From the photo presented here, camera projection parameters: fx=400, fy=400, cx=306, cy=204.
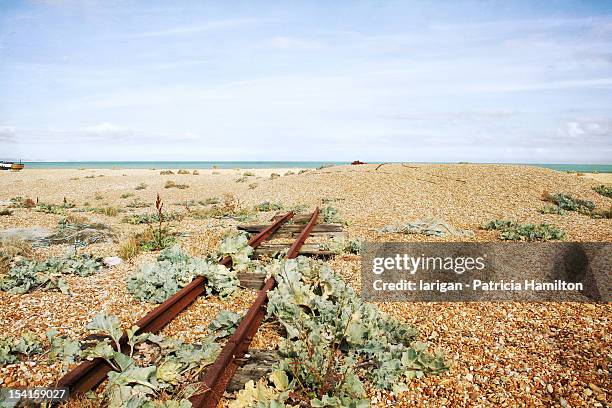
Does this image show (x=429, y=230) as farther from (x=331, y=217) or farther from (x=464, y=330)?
(x=464, y=330)

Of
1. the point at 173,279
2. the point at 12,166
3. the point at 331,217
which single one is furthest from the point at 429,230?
the point at 12,166

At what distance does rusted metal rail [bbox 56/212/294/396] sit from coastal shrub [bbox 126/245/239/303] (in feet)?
0.48

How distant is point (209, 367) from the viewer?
330 centimetres

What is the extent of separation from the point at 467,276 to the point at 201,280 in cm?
392

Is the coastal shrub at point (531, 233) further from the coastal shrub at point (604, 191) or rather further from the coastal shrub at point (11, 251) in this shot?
the coastal shrub at point (11, 251)

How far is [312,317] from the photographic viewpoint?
4207mm

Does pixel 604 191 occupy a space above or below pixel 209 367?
above

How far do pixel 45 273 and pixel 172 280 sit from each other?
2.14 metres

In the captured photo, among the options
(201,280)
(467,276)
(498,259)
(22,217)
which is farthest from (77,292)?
(22,217)

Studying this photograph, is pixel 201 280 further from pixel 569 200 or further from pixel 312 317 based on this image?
pixel 569 200

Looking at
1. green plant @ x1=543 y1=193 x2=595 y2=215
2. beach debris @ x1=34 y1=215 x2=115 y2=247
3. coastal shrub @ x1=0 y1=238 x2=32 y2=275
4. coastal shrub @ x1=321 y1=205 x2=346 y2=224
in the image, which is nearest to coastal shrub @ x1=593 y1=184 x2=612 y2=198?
green plant @ x1=543 y1=193 x2=595 y2=215

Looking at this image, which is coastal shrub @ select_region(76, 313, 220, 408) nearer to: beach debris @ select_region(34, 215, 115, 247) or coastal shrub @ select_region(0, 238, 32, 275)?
coastal shrub @ select_region(0, 238, 32, 275)

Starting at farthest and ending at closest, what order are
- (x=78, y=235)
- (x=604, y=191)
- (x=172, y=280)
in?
(x=604, y=191) < (x=78, y=235) < (x=172, y=280)

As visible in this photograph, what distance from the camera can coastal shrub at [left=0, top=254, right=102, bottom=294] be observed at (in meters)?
5.26
